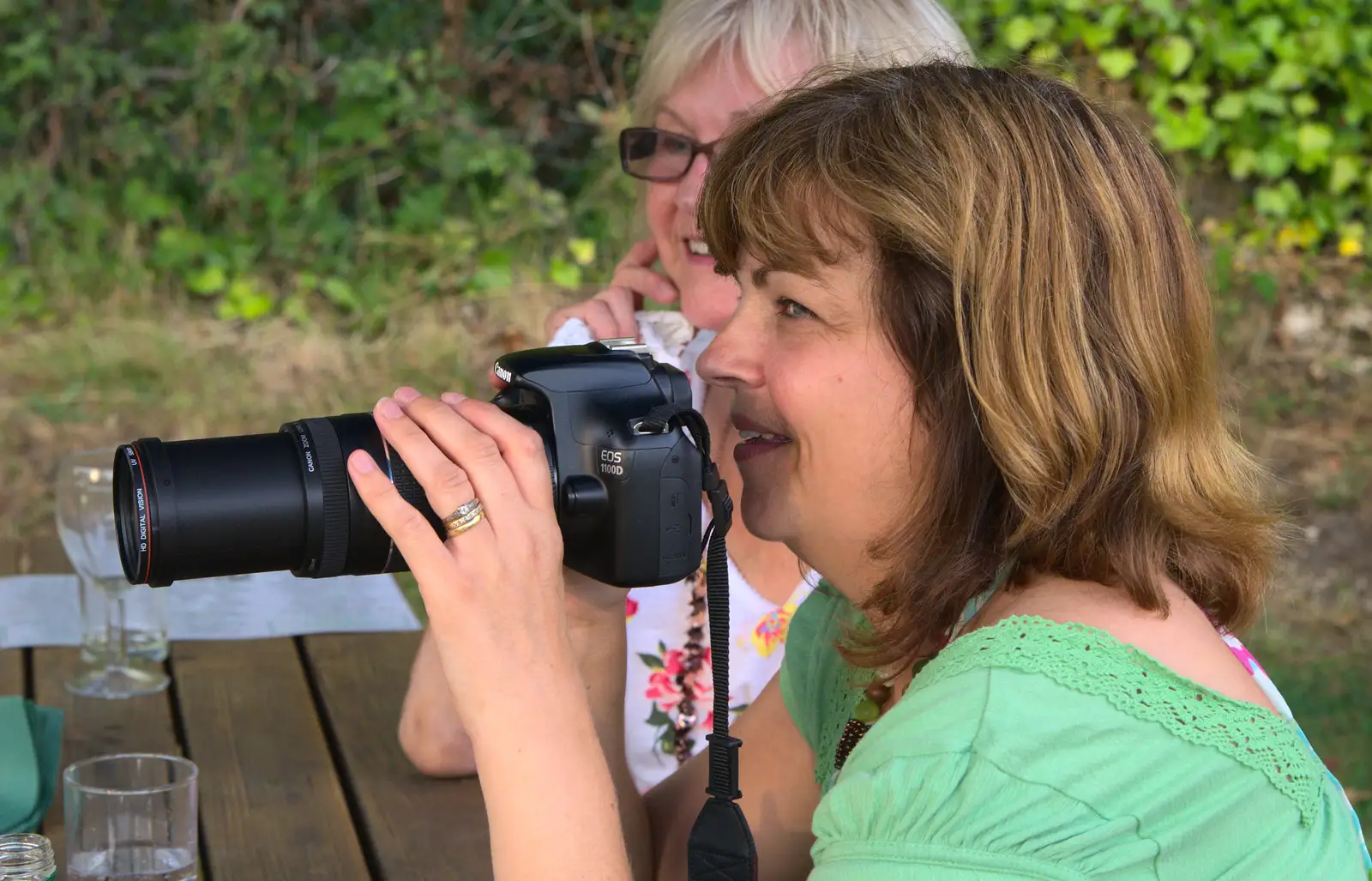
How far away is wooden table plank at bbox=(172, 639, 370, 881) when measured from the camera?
1.25 metres

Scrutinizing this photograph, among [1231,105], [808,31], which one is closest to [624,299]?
[808,31]

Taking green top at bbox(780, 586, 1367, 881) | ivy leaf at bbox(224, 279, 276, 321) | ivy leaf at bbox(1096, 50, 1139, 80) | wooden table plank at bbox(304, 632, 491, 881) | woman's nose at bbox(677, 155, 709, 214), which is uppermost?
ivy leaf at bbox(1096, 50, 1139, 80)

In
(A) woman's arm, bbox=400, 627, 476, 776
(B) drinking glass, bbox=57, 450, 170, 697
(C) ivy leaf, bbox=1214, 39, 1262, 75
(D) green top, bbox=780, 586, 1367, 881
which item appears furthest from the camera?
(C) ivy leaf, bbox=1214, 39, 1262, 75

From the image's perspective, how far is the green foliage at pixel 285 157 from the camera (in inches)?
164

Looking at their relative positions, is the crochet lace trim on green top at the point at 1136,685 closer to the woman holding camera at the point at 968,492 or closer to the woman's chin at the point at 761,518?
the woman holding camera at the point at 968,492

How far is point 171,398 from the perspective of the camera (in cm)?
376

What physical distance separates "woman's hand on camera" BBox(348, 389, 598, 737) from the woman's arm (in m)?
0.34

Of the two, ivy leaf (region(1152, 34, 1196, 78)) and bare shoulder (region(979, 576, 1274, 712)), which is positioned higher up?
ivy leaf (region(1152, 34, 1196, 78))

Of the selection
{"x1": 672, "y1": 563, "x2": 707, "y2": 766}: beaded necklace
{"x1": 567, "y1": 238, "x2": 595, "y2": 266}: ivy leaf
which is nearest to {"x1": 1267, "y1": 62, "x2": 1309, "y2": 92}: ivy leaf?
{"x1": 567, "y1": 238, "x2": 595, "y2": 266}: ivy leaf

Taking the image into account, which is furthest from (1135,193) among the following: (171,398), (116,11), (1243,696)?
(116,11)

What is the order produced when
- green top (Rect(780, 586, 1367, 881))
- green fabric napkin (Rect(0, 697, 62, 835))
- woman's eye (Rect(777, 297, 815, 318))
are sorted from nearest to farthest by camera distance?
green top (Rect(780, 586, 1367, 881))
woman's eye (Rect(777, 297, 815, 318))
green fabric napkin (Rect(0, 697, 62, 835))

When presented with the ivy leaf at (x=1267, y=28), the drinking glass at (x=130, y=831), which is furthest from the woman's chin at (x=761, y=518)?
the ivy leaf at (x=1267, y=28)

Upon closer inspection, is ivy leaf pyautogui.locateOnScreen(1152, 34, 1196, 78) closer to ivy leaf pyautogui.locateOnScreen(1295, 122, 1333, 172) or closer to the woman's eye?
ivy leaf pyautogui.locateOnScreen(1295, 122, 1333, 172)

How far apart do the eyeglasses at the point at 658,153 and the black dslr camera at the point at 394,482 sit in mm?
572
